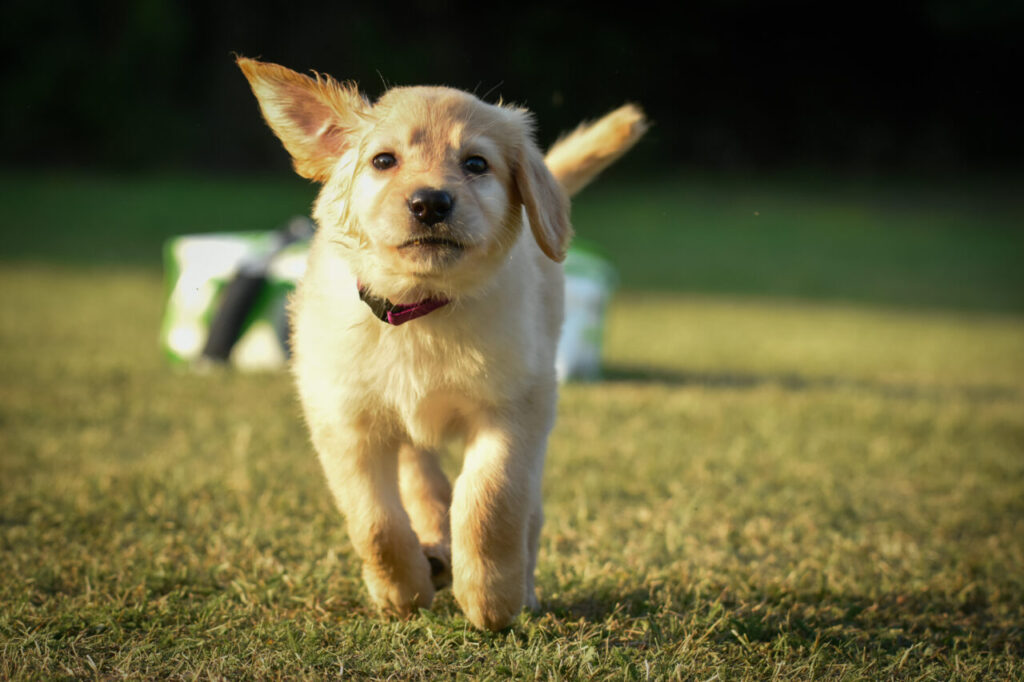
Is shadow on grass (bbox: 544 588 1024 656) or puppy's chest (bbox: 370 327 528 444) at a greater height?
puppy's chest (bbox: 370 327 528 444)

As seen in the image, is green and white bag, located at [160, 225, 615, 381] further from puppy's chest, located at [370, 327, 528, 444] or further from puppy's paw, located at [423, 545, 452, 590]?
puppy's chest, located at [370, 327, 528, 444]

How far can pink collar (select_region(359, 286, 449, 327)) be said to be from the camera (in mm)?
2209

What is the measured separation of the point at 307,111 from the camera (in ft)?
7.74

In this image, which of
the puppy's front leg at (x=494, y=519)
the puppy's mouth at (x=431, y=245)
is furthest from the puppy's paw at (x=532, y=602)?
the puppy's mouth at (x=431, y=245)

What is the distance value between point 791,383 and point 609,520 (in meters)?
3.11

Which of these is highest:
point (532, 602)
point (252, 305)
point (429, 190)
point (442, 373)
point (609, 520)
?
point (429, 190)

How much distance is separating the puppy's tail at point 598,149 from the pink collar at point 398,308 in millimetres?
795

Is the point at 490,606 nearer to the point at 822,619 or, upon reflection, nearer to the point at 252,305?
the point at 822,619

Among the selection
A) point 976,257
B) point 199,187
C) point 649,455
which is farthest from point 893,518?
point 199,187

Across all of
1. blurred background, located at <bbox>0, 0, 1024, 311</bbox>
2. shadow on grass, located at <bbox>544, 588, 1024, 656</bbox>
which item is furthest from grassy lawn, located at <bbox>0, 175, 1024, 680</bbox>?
blurred background, located at <bbox>0, 0, 1024, 311</bbox>

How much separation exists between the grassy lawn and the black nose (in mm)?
907

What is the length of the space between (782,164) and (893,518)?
1761 cm

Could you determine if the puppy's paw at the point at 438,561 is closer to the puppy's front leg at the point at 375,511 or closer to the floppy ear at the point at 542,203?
the puppy's front leg at the point at 375,511

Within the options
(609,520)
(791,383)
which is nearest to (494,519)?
(609,520)
